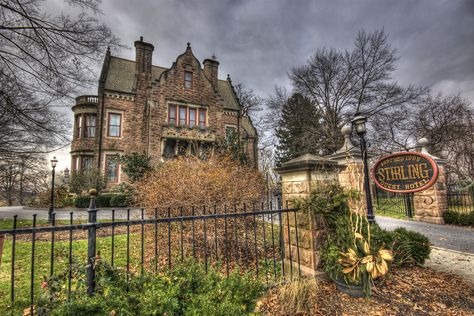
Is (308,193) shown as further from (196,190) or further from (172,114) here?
(172,114)

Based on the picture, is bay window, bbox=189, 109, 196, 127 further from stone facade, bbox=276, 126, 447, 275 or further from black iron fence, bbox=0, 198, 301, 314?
stone facade, bbox=276, 126, 447, 275

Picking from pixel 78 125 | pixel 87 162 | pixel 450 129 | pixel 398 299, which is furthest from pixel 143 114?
pixel 450 129

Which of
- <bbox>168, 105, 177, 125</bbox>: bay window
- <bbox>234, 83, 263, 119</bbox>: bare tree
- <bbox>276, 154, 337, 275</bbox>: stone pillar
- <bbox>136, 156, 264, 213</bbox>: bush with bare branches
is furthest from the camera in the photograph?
<bbox>234, 83, 263, 119</bbox>: bare tree

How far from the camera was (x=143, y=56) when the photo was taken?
58.2ft

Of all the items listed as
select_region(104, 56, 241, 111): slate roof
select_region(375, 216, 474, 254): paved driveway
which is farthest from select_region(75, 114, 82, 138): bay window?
select_region(375, 216, 474, 254): paved driveway

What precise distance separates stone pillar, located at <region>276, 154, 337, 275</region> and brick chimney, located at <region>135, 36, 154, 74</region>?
1785 cm

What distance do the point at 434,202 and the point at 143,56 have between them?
20627 millimetres

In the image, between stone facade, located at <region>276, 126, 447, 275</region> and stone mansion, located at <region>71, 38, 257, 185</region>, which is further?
stone mansion, located at <region>71, 38, 257, 185</region>

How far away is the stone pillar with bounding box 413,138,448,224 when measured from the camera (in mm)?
8469

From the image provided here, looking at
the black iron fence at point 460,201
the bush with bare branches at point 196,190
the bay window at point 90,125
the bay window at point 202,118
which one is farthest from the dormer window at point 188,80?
the black iron fence at point 460,201

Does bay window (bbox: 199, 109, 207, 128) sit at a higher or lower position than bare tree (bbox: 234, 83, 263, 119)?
lower

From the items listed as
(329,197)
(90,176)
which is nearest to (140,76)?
(90,176)

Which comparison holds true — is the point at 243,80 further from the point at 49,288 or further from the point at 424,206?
the point at 49,288

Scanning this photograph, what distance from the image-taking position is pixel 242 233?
525 centimetres
